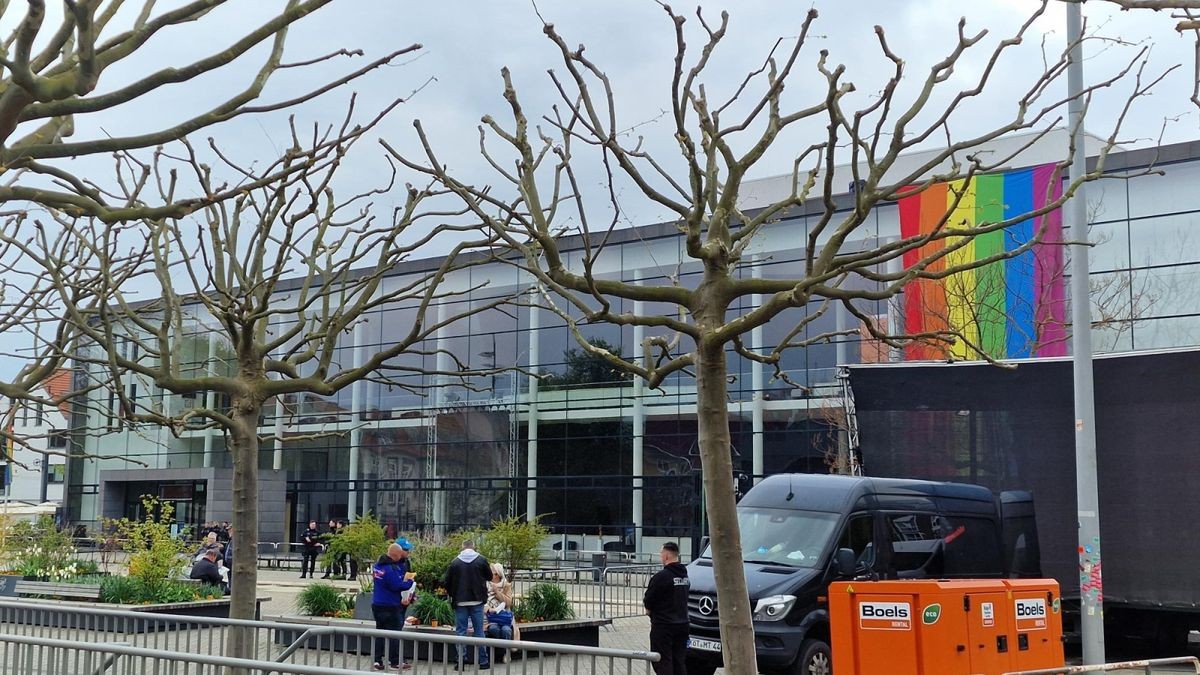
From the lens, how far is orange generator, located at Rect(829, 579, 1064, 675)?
11.0m

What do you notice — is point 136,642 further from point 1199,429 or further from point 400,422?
point 400,422

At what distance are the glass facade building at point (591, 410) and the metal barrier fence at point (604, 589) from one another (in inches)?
118

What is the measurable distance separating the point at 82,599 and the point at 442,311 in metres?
27.5

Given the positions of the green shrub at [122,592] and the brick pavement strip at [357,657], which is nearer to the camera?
the brick pavement strip at [357,657]

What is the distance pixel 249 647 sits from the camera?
36.7ft

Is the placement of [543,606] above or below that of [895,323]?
below

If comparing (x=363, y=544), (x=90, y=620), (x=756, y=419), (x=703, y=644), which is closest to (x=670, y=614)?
(x=703, y=644)

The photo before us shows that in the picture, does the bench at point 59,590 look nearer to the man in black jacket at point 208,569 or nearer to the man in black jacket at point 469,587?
the man in black jacket at point 208,569

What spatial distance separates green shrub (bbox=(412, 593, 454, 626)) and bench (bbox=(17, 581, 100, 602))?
798 centimetres

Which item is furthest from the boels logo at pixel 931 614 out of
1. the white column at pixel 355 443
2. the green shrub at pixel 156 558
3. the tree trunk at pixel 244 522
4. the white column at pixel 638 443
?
the white column at pixel 355 443

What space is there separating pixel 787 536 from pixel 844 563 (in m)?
0.92

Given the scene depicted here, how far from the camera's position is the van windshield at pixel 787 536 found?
1482 centimetres

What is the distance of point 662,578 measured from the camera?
41.9 ft

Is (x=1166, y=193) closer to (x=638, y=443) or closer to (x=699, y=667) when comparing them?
(x=638, y=443)
